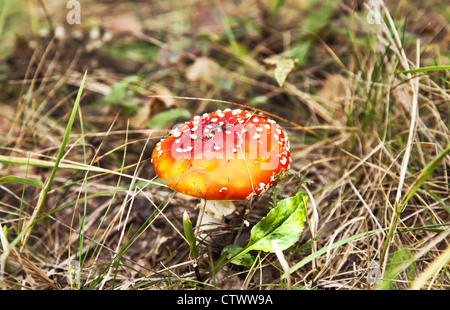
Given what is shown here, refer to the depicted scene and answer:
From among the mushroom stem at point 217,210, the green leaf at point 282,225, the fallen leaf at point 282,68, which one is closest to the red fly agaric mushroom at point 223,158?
the green leaf at point 282,225

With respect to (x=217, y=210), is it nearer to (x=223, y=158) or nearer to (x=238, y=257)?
(x=238, y=257)

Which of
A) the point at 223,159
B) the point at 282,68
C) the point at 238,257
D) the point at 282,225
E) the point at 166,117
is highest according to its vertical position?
the point at 282,68

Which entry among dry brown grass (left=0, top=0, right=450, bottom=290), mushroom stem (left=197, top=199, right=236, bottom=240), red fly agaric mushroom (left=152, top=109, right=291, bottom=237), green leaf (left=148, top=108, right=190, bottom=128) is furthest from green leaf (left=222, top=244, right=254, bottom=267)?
green leaf (left=148, top=108, right=190, bottom=128)

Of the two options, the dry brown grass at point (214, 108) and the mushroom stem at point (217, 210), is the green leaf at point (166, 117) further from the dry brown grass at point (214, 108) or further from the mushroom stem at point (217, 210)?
the mushroom stem at point (217, 210)

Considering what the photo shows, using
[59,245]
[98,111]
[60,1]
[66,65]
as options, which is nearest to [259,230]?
[59,245]

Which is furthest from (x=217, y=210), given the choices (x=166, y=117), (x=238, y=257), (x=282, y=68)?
(x=282, y=68)

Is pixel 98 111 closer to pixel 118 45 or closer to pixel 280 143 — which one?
pixel 118 45
